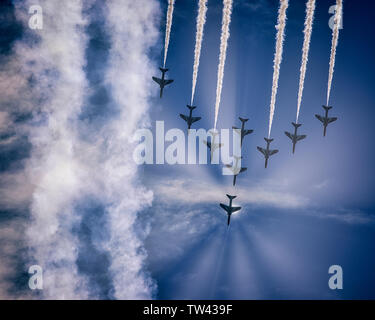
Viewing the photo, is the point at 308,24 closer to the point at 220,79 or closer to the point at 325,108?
the point at 220,79

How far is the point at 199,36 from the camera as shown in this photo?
23828mm

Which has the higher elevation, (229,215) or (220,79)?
(220,79)

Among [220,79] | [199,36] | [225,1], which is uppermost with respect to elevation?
[225,1]

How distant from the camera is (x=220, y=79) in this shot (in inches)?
1024
